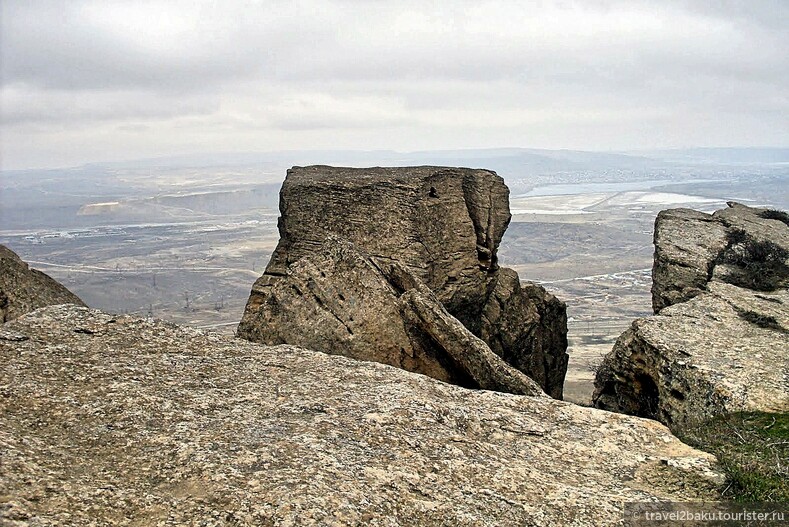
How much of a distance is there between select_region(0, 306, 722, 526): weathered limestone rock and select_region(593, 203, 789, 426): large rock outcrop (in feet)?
8.73

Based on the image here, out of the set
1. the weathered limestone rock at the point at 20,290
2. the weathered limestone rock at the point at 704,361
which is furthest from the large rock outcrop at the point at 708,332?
the weathered limestone rock at the point at 20,290

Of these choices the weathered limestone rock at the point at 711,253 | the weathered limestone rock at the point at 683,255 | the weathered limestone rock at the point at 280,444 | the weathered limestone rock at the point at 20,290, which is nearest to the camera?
the weathered limestone rock at the point at 280,444

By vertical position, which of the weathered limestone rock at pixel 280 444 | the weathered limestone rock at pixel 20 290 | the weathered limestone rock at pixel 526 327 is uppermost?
the weathered limestone rock at pixel 20 290

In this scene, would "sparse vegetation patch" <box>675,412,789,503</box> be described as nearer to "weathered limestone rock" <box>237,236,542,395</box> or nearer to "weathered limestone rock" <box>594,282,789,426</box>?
"weathered limestone rock" <box>594,282,789,426</box>

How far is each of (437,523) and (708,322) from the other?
10676 millimetres

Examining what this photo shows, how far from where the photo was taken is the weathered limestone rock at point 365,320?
564 inches

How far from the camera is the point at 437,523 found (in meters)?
7.73

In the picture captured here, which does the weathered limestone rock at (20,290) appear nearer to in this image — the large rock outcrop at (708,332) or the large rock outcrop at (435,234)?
the large rock outcrop at (435,234)

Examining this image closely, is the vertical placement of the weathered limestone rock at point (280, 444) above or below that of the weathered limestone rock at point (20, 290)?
below

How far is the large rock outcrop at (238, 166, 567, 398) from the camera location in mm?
21203

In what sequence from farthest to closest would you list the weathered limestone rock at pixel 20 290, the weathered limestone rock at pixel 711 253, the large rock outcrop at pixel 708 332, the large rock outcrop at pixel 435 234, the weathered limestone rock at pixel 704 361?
the large rock outcrop at pixel 435 234 → the weathered limestone rock at pixel 711 253 → the weathered limestone rock at pixel 20 290 → the large rock outcrop at pixel 708 332 → the weathered limestone rock at pixel 704 361

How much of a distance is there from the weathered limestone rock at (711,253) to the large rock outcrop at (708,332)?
0.03m

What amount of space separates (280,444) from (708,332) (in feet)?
35.2

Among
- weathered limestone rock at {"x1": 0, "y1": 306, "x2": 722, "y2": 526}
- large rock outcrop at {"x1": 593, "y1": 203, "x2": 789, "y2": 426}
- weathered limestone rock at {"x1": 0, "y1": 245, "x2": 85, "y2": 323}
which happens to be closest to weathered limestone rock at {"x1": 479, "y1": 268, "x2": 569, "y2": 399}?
large rock outcrop at {"x1": 593, "y1": 203, "x2": 789, "y2": 426}
